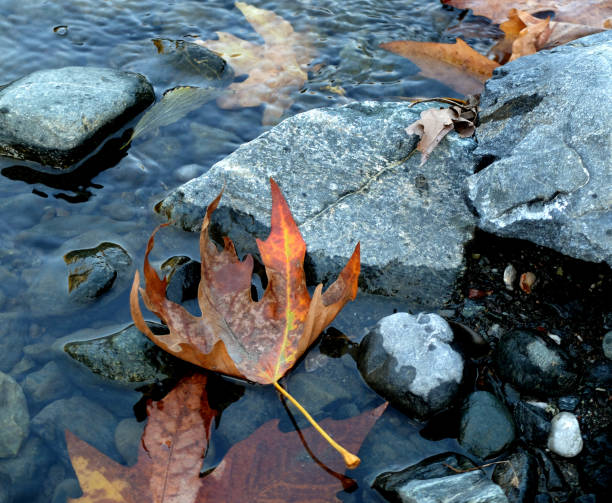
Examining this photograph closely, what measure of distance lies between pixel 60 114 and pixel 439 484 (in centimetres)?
259

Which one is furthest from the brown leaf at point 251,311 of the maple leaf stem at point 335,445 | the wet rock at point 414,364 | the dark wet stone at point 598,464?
the dark wet stone at point 598,464

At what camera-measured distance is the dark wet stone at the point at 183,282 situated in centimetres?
226

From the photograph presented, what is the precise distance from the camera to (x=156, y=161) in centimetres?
299

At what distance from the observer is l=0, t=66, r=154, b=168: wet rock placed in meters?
2.88

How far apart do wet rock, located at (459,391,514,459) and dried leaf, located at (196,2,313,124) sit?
6.72 feet

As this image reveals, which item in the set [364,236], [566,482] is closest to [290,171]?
[364,236]

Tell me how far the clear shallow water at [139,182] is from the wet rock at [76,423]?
18mm

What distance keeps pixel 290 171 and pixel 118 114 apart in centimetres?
123

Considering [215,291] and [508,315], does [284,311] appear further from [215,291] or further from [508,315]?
[508,315]

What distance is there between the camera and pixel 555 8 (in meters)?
3.71

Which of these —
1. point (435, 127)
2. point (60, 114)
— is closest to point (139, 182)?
point (60, 114)

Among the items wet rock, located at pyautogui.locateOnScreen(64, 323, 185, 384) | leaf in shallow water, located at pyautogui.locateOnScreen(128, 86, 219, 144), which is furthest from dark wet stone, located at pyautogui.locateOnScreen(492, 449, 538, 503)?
leaf in shallow water, located at pyautogui.locateOnScreen(128, 86, 219, 144)

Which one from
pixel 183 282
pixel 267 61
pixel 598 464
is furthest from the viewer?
pixel 267 61

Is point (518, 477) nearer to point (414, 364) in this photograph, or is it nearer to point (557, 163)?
point (414, 364)
